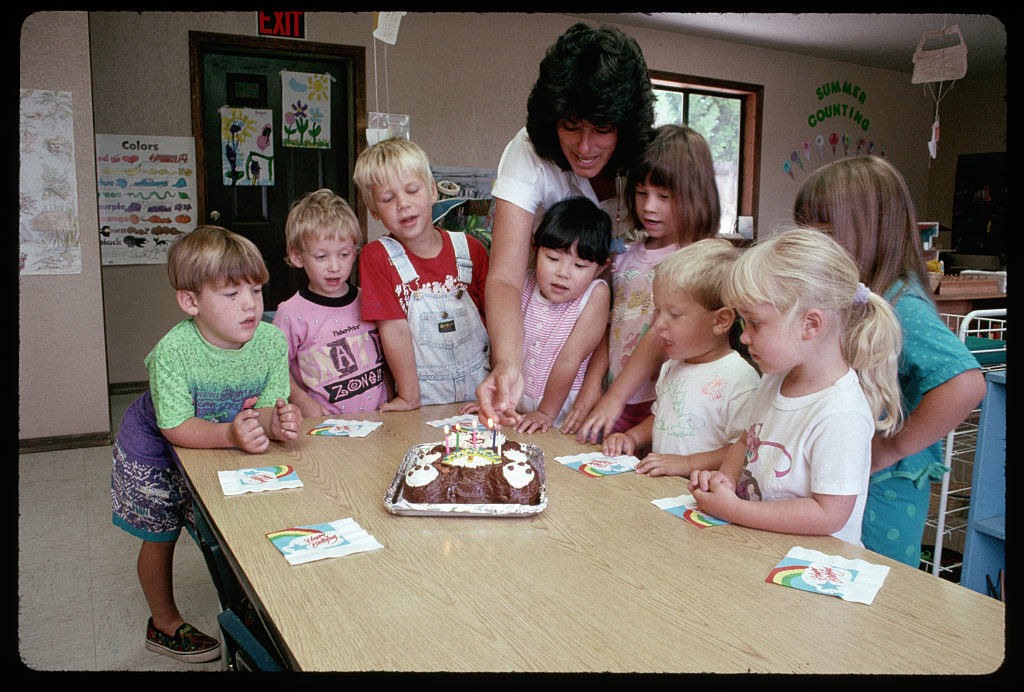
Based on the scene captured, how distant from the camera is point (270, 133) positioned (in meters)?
5.10

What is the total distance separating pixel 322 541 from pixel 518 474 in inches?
13.7

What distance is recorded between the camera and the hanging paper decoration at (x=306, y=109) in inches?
202

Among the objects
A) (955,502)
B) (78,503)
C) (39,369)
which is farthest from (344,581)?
(39,369)

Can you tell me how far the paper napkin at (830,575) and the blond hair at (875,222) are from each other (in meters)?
0.69

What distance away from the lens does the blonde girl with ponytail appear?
1.13 metres

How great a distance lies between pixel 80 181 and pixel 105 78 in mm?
1432

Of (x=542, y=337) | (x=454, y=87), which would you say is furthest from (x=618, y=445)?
(x=454, y=87)

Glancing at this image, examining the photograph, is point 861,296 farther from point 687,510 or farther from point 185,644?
point 185,644

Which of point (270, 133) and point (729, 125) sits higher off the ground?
point (729, 125)

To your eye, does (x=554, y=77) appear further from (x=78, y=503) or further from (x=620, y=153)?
(x=78, y=503)

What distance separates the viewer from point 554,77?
156cm

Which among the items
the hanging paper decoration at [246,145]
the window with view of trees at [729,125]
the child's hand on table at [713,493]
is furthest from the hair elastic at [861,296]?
the window with view of trees at [729,125]

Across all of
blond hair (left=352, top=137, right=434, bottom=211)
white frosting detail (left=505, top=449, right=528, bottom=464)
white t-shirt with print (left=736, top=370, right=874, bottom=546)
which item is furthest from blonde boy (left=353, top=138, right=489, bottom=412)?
white t-shirt with print (left=736, top=370, right=874, bottom=546)

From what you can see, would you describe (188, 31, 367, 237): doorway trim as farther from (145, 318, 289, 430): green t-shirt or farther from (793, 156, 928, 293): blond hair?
(793, 156, 928, 293): blond hair
